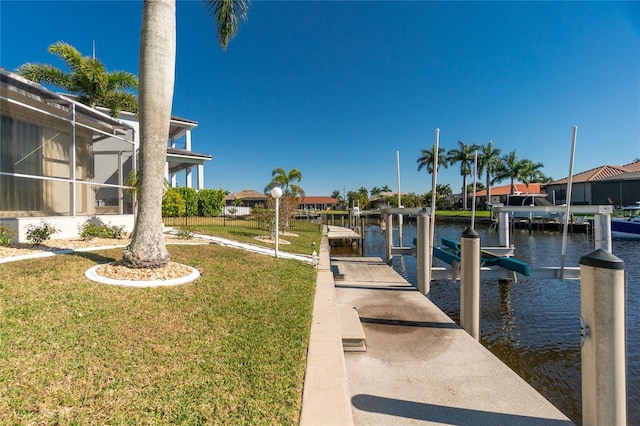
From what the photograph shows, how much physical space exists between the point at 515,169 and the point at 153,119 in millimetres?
62841

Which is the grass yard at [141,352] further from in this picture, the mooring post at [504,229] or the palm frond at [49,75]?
the mooring post at [504,229]

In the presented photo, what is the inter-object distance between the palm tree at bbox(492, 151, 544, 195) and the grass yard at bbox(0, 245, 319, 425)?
200 ft

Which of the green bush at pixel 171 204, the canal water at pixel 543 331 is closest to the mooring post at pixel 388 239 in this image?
the canal water at pixel 543 331

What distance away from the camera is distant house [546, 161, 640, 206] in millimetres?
37031

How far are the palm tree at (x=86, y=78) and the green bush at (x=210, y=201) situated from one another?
1127cm

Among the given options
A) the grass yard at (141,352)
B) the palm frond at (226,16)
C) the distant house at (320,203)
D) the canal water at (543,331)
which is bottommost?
the canal water at (543,331)

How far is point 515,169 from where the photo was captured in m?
53.9

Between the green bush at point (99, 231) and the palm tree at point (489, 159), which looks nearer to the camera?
the green bush at point (99, 231)

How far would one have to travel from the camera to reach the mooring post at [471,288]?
19.3ft

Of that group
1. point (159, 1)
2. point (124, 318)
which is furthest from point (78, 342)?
point (159, 1)

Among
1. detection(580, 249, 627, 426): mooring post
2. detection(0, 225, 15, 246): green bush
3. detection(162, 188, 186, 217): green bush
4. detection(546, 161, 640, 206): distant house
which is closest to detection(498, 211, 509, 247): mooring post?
detection(580, 249, 627, 426): mooring post

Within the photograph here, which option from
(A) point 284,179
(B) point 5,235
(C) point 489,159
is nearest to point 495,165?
(C) point 489,159

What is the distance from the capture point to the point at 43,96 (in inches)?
331

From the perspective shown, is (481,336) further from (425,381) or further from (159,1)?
(159,1)
